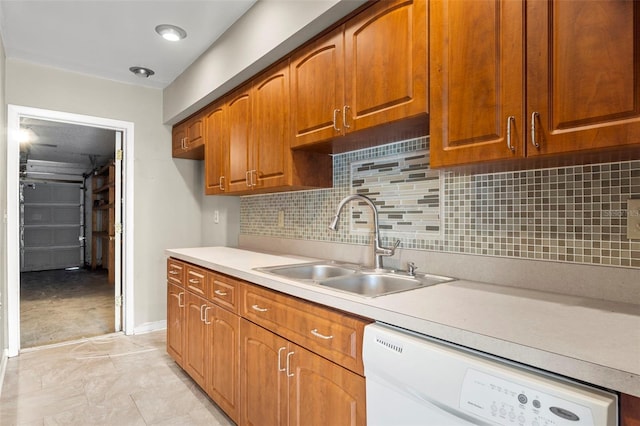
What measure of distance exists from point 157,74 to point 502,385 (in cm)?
346

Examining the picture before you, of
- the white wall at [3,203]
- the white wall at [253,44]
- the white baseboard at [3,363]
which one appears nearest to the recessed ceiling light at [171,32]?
the white wall at [253,44]

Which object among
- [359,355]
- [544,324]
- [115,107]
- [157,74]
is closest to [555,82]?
[544,324]

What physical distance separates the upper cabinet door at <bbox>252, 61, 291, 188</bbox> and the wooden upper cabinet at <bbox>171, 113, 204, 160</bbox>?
949 millimetres

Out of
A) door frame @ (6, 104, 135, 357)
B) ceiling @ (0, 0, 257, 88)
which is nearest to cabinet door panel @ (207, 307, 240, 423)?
ceiling @ (0, 0, 257, 88)

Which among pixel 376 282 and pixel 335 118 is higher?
pixel 335 118

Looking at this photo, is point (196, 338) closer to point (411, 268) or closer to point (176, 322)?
point (176, 322)

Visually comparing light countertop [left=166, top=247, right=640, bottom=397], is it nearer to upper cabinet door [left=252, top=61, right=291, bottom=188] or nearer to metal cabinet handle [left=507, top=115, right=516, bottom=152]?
metal cabinet handle [left=507, top=115, right=516, bottom=152]

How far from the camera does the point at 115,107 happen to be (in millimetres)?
3379

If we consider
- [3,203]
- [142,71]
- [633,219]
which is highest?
[142,71]

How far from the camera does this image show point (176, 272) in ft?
8.73

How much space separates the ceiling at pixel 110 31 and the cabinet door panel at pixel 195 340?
1790 millimetres

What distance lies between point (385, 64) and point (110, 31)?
6.80 feet

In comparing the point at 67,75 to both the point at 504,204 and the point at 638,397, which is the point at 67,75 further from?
the point at 638,397

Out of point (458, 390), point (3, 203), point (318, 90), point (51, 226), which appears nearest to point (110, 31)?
point (3, 203)
